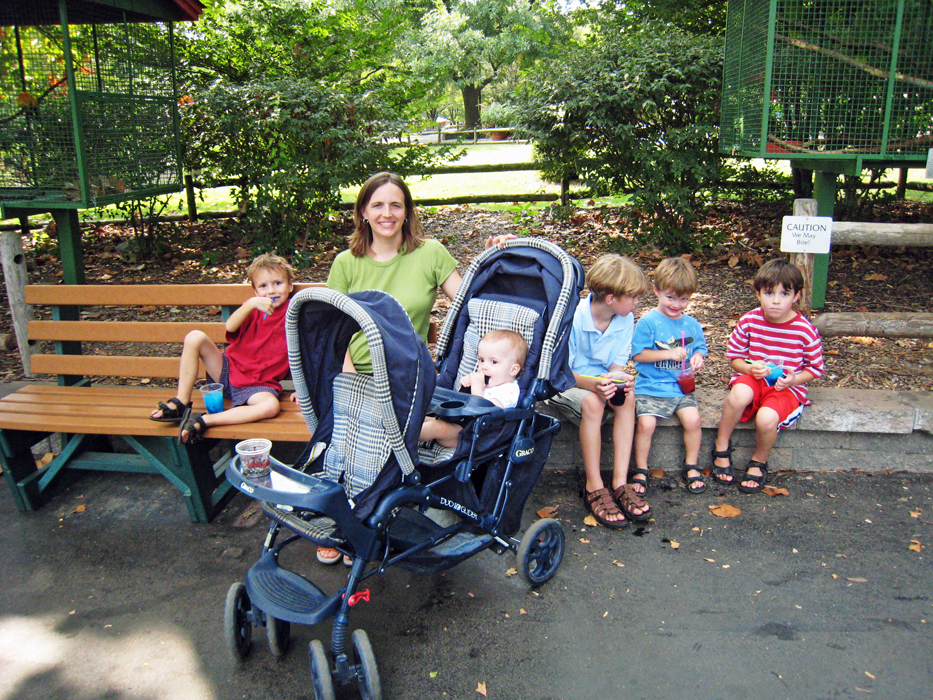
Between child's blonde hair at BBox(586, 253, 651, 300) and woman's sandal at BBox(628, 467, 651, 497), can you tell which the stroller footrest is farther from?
woman's sandal at BBox(628, 467, 651, 497)

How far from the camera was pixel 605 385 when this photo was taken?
3633 millimetres

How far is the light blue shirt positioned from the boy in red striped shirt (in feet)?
2.30

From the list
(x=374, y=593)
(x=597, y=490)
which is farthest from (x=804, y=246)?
(x=374, y=593)

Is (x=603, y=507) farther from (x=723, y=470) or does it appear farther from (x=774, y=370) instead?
(x=774, y=370)

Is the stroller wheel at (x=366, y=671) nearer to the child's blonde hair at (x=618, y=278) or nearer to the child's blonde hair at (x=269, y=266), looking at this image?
the child's blonde hair at (x=618, y=278)

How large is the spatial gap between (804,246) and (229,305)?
11.5 feet

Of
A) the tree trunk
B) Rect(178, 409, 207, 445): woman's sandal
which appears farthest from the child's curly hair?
the tree trunk

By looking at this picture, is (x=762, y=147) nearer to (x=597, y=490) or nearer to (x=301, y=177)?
(x=597, y=490)

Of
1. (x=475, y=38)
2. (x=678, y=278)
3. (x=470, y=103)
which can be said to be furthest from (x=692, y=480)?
(x=470, y=103)

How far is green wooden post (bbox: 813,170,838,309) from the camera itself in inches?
220

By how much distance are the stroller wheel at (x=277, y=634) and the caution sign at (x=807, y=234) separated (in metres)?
3.62

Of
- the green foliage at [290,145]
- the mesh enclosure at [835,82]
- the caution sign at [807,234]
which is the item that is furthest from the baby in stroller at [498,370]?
the green foliage at [290,145]

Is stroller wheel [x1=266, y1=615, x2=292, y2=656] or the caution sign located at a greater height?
the caution sign

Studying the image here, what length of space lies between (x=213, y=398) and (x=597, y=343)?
198 cm
